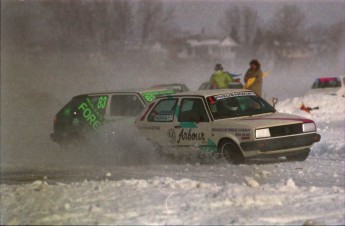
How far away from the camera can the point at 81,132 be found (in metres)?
13.3

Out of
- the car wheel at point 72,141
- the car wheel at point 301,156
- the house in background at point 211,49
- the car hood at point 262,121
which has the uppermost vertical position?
the car hood at point 262,121

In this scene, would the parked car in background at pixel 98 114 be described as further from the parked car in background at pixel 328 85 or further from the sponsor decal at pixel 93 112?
the parked car in background at pixel 328 85

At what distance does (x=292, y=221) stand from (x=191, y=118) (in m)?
5.07

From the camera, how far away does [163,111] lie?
1172 centimetres

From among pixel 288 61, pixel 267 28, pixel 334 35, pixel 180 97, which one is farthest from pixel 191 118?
pixel 288 61

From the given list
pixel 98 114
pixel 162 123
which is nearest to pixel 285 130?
pixel 162 123

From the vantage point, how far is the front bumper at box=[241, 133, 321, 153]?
10.2 meters

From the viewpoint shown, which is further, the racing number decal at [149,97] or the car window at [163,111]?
the racing number decal at [149,97]

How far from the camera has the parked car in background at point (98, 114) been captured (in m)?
12.9

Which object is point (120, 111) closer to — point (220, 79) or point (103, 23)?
point (220, 79)

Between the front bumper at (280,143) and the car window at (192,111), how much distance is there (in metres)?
1.11

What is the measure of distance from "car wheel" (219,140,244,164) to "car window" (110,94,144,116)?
8.91 feet

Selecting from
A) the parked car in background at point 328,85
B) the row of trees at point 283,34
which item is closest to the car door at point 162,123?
the parked car in background at point 328,85

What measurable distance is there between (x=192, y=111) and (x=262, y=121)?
1.38m
